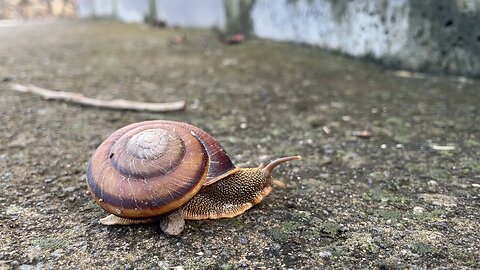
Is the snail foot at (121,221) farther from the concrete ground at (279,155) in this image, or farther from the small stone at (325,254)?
the small stone at (325,254)

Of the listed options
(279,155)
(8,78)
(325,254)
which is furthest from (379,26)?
(8,78)

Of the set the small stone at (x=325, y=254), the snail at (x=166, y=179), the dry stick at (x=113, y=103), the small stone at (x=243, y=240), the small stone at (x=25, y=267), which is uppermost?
the snail at (x=166, y=179)

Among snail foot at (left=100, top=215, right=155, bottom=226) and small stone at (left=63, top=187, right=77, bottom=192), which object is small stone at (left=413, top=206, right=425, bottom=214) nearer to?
snail foot at (left=100, top=215, right=155, bottom=226)

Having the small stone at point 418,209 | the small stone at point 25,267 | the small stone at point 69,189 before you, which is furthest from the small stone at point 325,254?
the small stone at point 69,189

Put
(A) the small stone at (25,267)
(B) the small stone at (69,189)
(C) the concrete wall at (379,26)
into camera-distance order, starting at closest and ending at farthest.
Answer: (A) the small stone at (25,267) < (B) the small stone at (69,189) < (C) the concrete wall at (379,26)

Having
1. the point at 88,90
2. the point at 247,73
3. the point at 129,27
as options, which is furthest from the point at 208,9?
the point at 88,90

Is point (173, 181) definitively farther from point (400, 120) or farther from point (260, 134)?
point (400, 120)
